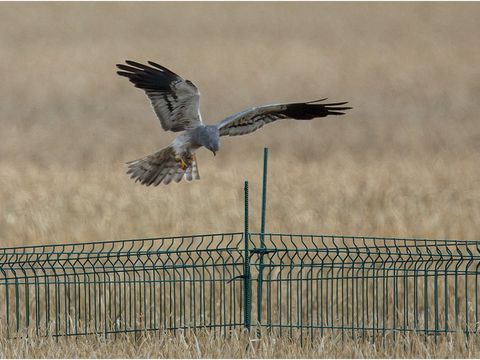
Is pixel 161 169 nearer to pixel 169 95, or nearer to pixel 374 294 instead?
pixel 169 95

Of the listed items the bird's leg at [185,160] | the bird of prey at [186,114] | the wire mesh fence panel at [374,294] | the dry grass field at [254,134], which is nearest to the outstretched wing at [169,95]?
the bird of prey at [186,114]

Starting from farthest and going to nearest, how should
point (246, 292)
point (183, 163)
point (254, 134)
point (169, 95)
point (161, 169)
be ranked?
point (254, 134) < point (161, 169) < point (183, 163) < point (169, 95) < point (246, 292)

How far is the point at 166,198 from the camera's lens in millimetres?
12328

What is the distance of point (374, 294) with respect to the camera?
306 inches

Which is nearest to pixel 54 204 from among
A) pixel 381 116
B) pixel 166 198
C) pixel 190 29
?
pixel 166 198

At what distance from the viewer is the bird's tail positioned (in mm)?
9203

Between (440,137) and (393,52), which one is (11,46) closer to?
(393,52)

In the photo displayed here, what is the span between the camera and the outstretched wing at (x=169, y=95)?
8.79m

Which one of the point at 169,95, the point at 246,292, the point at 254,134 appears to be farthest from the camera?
the point at 254,134

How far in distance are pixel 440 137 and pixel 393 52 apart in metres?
8.91

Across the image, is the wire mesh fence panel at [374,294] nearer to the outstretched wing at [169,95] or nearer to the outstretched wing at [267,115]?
the outstretched wing at [267,115]

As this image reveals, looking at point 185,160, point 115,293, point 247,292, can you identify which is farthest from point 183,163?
point 247,292

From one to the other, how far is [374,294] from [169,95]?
7.13 ft

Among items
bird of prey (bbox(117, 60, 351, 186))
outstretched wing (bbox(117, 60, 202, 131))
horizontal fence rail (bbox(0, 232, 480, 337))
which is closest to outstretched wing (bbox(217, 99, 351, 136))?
bird of prey (bbox(117, 60, 351, 186))
